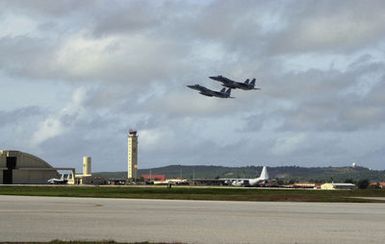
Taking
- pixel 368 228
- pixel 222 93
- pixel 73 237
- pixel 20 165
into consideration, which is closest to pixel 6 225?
pixel 73 237

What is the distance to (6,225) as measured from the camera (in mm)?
29312

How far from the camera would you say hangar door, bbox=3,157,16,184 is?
179 m

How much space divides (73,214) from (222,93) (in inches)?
3364

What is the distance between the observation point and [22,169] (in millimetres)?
184250

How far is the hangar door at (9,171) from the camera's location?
17889 centimetres

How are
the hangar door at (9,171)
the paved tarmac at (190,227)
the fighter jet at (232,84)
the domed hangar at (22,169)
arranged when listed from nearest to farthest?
the paved tarmac at (190,227)
the fighter jet at (232,84)
the hangar door at (9,171)
the domed hangar at (22,169)

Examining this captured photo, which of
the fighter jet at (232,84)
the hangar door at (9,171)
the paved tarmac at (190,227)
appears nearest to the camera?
the paved tarmac at (190,227)

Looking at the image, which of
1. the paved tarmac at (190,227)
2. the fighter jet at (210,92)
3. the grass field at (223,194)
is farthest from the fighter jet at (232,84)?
the paved tarmac at (190,227)

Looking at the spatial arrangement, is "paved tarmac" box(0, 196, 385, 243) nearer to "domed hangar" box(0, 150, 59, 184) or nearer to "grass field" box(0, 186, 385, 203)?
"grass field" box(0, 186, 385, 203)

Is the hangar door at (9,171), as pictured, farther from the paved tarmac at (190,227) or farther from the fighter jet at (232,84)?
the paved tarmac at (190,227)

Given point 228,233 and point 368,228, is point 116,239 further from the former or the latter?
point 368,228

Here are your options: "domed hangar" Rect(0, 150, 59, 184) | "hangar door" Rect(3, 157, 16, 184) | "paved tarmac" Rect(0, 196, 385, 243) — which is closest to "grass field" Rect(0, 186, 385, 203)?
"paved tarmac" Rect(0, 196, 385, 243)

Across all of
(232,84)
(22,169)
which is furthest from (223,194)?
(22,169)

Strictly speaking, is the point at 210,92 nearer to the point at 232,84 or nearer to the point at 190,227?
the point at 232,84
